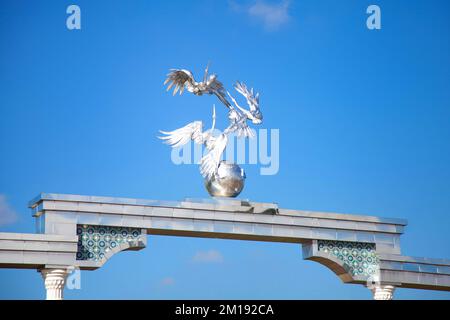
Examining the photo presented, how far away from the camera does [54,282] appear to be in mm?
12297

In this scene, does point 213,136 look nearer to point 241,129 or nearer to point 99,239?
point 241,129

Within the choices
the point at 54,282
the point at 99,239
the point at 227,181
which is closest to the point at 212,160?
the point at 227,181

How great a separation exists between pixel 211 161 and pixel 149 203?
110cm

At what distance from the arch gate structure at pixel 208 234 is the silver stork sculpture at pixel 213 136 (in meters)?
0.25

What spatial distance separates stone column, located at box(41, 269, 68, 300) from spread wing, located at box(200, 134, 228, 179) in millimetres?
2440

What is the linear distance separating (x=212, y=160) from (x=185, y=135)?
1.71 ft

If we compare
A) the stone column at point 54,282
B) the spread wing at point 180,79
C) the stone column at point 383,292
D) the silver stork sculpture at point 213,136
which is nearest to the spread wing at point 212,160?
the silver stork sculpture at point 213,136

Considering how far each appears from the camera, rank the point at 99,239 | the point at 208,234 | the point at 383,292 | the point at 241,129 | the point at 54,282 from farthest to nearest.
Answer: the point at 383,292, the point at 241,129, the point at 208,234, the point at 99,239, the point at 54,282

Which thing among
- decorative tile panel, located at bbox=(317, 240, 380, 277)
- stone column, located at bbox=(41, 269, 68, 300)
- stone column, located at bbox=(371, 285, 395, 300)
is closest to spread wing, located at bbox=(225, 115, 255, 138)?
decorative tile panel, located at bbox=(317, 240, 380, 277)

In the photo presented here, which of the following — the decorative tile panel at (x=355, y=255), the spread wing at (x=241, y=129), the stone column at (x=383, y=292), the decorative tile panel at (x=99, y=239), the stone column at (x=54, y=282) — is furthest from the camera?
the stone column at (x=383, y=292)

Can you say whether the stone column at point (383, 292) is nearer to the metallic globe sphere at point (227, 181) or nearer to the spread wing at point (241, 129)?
the metallic globe sphere at point (227, 181)

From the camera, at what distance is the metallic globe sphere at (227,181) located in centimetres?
1341
